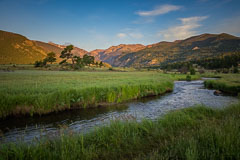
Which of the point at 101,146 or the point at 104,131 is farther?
the point at 104,131

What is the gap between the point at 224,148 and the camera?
10.4ft

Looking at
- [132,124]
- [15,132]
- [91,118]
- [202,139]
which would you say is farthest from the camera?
[91,118]

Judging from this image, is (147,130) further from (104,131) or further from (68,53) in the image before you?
(68,53)

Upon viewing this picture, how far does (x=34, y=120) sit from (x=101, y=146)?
26.0 feet

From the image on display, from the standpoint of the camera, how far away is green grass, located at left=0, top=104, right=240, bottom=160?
3105 mm

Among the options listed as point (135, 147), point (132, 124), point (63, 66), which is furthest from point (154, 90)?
point (63, 66)

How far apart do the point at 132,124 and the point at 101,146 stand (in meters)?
1.74

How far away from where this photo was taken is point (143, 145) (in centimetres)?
436

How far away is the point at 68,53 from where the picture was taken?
70375 mm

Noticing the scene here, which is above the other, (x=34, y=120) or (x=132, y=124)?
(x=132, y=124)

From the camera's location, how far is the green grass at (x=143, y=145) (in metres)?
3.11

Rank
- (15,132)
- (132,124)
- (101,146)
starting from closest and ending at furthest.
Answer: (101,146) < (132,124) < (15,132)

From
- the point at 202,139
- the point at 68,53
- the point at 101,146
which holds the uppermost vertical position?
the point at 68,53

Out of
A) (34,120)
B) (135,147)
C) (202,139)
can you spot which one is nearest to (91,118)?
(34,120)
